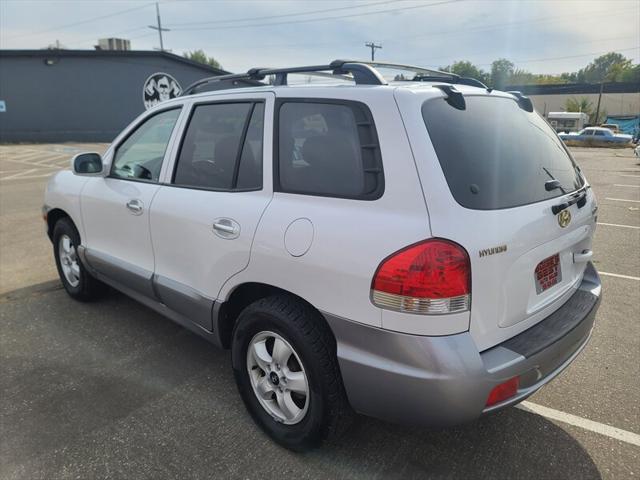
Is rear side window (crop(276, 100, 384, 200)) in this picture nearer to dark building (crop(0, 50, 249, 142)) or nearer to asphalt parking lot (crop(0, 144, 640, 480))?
asphalt parking lot (crop(0, 144, 640, 480))

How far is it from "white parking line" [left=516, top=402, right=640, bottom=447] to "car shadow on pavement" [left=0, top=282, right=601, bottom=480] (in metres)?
0.07

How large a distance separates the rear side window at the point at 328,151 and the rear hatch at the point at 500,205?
0.66ft

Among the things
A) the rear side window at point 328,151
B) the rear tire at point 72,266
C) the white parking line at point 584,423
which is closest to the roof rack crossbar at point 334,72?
the rear side window at point 328,151

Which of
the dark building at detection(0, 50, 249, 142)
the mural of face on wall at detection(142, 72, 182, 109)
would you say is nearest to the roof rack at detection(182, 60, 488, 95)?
the mural of face on wall at detection(142, 72, 182, 109)

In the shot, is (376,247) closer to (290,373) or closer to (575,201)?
(290,373)

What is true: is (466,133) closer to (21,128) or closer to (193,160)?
(193,160)

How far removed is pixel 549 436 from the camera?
2.58 m

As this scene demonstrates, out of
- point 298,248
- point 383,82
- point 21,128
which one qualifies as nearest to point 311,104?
point 383,82

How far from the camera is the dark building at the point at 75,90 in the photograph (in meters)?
25.4

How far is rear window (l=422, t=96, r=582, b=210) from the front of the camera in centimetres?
204

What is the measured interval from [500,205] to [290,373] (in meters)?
1.27

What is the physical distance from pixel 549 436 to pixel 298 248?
5.65 feet

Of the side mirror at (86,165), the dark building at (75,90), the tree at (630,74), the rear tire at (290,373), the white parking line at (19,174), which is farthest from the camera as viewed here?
the tree at (630,74)

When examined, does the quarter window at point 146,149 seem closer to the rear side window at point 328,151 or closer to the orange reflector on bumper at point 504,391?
the rear side window at point 328,151
